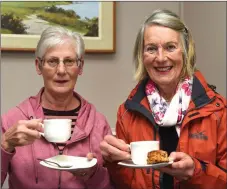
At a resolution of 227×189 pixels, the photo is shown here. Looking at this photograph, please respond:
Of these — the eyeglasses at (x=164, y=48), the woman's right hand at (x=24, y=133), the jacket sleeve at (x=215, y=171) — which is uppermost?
the eyeglasses at (x=164, y=48)

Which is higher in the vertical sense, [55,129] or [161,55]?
[161,55]

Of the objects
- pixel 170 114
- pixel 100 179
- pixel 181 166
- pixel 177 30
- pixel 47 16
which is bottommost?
pixel 100 179

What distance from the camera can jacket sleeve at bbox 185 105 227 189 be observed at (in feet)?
3.59

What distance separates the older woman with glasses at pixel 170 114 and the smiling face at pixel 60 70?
21cm

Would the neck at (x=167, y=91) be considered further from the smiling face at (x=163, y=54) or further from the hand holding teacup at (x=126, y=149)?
the hand holding teacup at (x=126, y=149)

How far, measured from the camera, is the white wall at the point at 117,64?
1.81 m

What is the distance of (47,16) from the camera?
1859 millimetres

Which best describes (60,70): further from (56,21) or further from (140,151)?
(56,21)

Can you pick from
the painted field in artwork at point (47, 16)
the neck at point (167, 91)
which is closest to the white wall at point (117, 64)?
the painted field in artwork at point (47, 16)

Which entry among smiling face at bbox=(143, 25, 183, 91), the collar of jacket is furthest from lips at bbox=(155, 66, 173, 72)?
the collar of jacket

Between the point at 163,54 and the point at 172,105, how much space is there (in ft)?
0.57

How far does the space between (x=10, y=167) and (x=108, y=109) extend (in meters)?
0.81

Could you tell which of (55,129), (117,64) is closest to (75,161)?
(55,129)

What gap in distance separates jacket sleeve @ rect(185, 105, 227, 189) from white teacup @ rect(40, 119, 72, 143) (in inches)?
15.3
